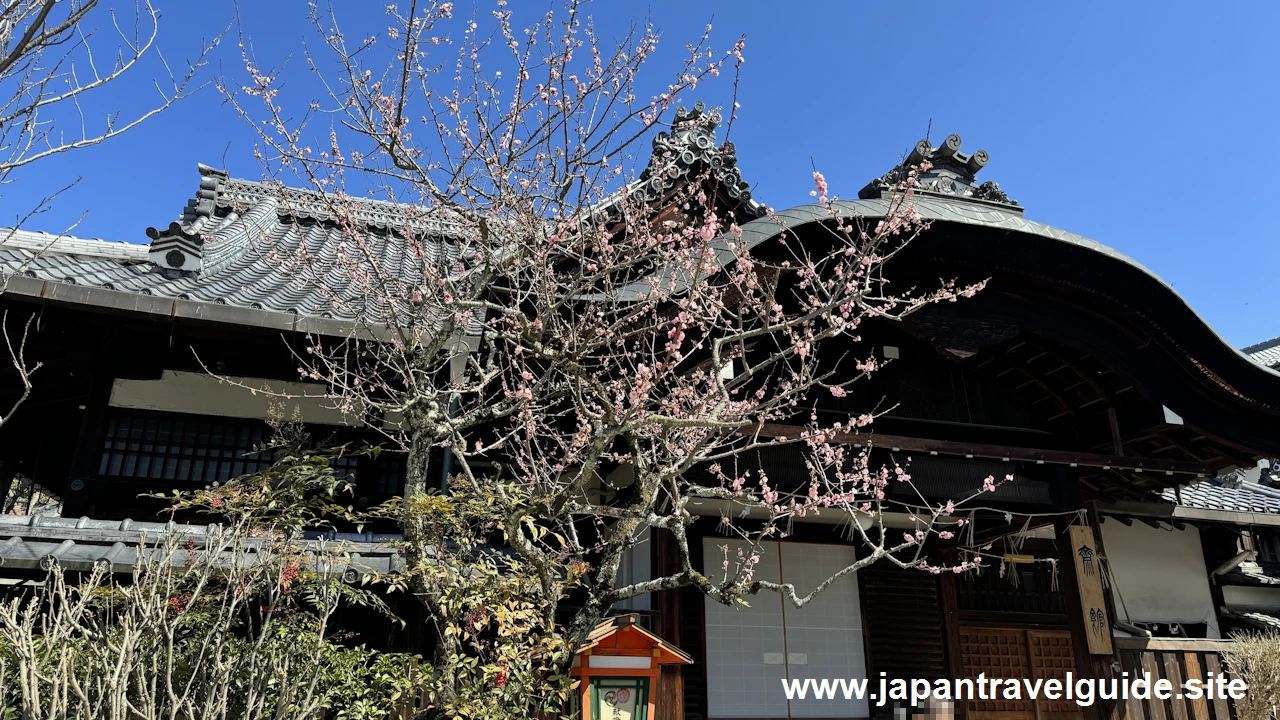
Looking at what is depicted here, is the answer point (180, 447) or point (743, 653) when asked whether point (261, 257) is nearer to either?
point (180, 447)

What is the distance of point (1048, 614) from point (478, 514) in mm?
8459

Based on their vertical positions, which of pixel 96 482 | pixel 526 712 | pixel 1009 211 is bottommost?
pixel 526 712

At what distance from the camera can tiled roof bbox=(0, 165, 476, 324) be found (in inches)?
242

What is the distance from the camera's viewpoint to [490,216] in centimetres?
538

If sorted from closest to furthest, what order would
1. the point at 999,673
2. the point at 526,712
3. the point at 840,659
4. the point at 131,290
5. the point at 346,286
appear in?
1. the point at 526,712
2. the point at 131,290
3. the point at 346,286
4. the point at 840,659
5. the point at 999,673

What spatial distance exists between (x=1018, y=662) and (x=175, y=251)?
10094 mm

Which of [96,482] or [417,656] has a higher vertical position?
[96,482]

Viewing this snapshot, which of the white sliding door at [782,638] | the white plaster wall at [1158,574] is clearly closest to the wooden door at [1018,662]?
the white plaster wall at [1158,574]

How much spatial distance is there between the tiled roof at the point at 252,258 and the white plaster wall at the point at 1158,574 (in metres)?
8.94

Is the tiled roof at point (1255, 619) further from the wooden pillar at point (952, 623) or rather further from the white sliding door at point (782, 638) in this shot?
the white sliding door at point (782, 638)

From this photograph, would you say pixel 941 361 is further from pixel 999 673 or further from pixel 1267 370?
pixel 999 673

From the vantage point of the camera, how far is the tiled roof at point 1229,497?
396 inches

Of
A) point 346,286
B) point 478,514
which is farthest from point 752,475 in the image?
point 346,286

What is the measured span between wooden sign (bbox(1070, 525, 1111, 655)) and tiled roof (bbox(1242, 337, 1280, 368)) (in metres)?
17.8
